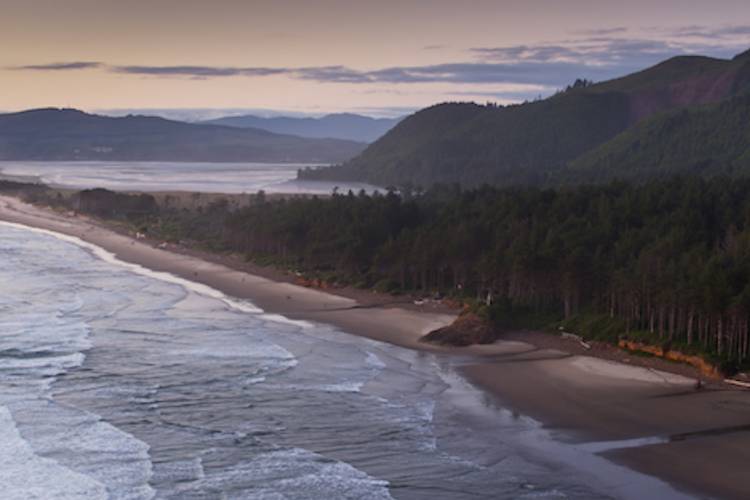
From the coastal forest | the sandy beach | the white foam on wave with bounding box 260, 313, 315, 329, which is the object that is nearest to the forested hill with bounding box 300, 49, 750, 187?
the coastal forest

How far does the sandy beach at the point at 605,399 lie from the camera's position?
29.1m

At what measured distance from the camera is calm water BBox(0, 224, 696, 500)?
88.8 ft

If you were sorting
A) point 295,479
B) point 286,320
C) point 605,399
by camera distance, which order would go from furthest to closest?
point 286,320 < point 605,399 < point 295,479

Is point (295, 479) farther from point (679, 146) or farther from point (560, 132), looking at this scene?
point (560, 132)

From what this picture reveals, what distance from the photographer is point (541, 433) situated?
32281 millimetres

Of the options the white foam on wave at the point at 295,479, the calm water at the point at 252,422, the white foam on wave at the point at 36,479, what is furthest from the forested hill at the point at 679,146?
the white foam on wave at the point at 36,479

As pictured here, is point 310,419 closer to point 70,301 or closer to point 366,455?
point 366,455

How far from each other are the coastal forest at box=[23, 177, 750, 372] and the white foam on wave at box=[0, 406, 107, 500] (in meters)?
23.0

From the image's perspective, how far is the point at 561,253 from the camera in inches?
2014

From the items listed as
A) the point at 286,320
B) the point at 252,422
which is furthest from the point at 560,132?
the point at 252,422

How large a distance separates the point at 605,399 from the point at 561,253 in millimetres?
15468

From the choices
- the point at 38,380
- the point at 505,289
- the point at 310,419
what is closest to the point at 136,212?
the point at 505,289

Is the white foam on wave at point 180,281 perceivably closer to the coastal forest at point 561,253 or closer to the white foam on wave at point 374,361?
the coastal forest at point 561,253

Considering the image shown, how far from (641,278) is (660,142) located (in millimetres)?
97346
